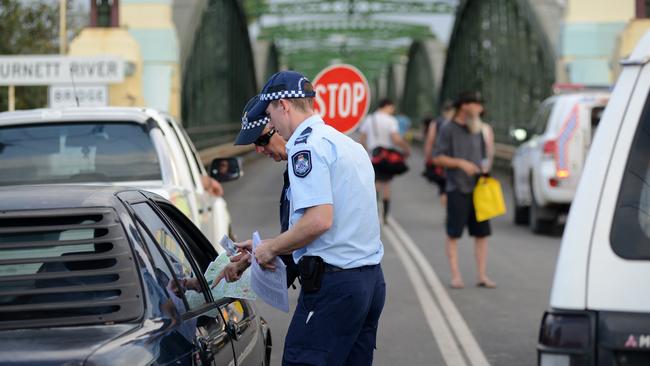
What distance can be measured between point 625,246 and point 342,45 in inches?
3935

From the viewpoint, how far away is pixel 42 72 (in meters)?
21.6

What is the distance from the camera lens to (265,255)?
5348 millimetres

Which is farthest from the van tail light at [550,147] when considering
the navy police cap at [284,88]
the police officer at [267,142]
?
the navy police cap at [284,88]

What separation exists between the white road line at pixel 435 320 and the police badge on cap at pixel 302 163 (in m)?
3.98

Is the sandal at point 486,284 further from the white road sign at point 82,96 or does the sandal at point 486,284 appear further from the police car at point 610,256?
the white road sign at point 82,96

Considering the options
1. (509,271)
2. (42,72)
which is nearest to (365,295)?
(509,271)

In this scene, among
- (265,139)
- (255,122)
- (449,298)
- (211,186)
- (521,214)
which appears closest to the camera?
(255,122)

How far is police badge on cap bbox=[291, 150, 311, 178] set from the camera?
5.23 m

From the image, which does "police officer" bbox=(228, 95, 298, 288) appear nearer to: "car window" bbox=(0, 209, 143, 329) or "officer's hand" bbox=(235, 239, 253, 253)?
"officer's hand" bbox=(235, 239, 253, 253)

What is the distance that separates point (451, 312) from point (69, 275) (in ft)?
24.2

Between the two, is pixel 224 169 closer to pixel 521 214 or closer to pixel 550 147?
pixel 550 147

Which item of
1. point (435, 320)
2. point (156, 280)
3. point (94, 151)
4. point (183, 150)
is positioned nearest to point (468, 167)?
point (435, 320)

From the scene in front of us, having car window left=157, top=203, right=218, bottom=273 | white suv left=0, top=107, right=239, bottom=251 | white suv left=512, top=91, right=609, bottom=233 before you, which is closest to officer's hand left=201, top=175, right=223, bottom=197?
white suv left=0, top=107, right=239, bottom=251

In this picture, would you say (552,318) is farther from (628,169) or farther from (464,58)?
(464,58)
